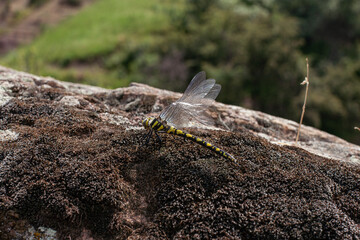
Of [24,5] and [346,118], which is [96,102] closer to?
[346,118]

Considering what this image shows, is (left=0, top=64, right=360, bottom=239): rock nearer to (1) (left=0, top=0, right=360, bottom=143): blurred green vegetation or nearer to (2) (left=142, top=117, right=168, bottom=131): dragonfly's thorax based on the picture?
(2) (left=142, top=117, right=168, bottom=131): dragonfly's thorax

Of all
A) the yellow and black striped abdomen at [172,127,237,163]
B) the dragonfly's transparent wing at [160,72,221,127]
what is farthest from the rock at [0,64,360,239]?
the dragonfly's transparent wing at [160,72,221,127]

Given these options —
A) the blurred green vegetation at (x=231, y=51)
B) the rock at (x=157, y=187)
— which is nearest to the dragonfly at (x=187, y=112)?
the rock at (x=157, y=187)

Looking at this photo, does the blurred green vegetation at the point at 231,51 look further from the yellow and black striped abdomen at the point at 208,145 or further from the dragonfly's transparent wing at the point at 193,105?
the yellow and black striped abdomen at the point at 208,145

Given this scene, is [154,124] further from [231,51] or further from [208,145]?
[231,51]

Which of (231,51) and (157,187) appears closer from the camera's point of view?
(157,187)

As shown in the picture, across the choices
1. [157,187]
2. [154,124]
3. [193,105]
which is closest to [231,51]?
[193,105]

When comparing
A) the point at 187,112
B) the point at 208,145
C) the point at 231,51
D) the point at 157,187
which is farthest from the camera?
the point at 231,51
